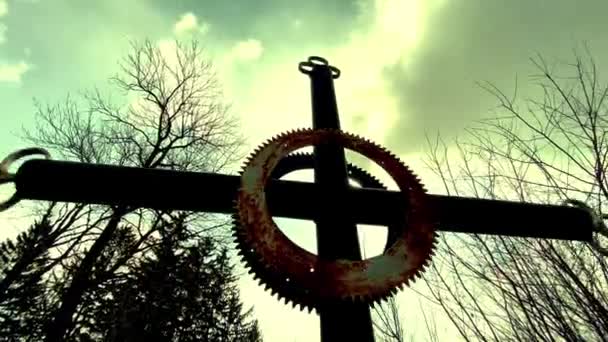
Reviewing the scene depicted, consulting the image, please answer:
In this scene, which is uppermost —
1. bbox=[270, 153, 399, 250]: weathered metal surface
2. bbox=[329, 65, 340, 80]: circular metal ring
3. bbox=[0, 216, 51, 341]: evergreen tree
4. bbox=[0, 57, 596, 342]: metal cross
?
bbox=[0, 216, 51, 341]: evergreen tree

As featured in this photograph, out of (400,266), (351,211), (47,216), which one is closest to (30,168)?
(351,211)

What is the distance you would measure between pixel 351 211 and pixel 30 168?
73.4 inches

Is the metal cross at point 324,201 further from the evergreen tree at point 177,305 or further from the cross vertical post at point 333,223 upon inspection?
the evergreen tree at point 177,305

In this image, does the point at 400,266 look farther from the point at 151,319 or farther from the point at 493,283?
the point at 151,319

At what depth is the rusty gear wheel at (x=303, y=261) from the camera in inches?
72.8

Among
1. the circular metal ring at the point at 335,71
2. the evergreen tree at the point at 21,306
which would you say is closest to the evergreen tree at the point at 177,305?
the evergreen tree at the point at 21,306

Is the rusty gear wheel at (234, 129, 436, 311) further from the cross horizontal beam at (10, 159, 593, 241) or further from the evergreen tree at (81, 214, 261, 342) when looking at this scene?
the evergreen tree at (81, 214, 261, 342)

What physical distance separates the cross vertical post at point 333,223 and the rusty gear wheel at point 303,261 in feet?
0.29

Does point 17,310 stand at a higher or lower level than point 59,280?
higher

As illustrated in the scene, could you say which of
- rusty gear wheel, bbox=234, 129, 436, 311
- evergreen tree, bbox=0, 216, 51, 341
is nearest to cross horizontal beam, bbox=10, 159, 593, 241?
rusty gear wheel, bbox=234, 129, 436, 311

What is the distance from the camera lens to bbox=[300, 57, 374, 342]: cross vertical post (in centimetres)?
191

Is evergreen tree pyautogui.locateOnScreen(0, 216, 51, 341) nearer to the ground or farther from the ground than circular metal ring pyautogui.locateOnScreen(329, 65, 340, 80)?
farther from the ground

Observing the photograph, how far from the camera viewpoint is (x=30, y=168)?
2.13m

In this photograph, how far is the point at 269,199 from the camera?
2293mm
